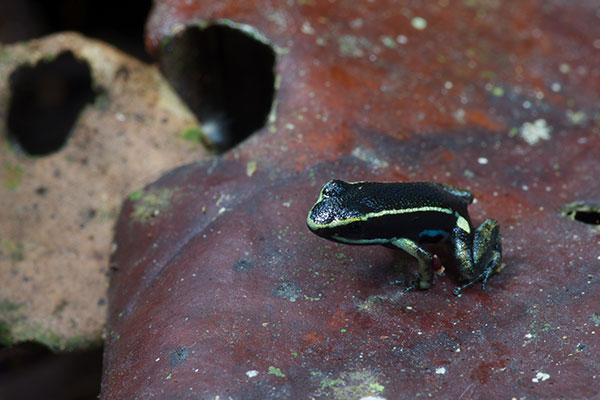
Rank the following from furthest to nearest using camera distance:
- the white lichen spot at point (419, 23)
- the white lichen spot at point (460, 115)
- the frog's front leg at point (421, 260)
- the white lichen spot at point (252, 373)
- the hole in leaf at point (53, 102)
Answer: the hole in leaf at point (53, 102)
the white lichen spot at point (419, 23)
the white lichen spot at point (460, 115)
the frog's front leg at point (421, 260)
the white lichen spot at point (252, 373)

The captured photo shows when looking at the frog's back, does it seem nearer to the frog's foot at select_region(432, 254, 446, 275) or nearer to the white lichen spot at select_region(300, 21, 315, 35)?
the frog's foot at select_region(432, 254, 446, 275)

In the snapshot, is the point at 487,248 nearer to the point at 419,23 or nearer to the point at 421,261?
the point at 421,261

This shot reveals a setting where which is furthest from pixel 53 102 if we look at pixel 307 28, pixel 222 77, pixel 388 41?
pixel 388 41

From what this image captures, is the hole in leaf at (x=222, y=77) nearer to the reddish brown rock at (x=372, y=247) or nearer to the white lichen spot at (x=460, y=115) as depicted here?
the reddish brown rock at (x=372, y=247)

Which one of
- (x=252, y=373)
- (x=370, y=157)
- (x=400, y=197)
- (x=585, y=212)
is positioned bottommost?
(x=585, y=212)

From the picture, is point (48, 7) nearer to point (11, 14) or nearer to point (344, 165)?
point (11, 14)

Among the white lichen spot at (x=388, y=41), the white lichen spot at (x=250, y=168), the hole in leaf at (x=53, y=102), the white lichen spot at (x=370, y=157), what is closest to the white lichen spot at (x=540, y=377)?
the white lichen spot at (x=370, y=157)

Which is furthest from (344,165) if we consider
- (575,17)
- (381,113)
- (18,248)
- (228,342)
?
(575,17)
